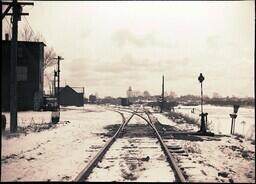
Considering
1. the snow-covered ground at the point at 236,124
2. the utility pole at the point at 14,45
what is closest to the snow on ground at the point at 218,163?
the snow-covered ground at the point at 236,124

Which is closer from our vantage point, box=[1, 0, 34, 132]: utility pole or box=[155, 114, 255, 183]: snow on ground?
box=[155, 114, 255, 183]: snow on ground

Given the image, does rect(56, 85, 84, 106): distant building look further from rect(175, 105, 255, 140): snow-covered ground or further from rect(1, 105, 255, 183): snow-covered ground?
rect(1, 105, 255, 183): snow-covered ground

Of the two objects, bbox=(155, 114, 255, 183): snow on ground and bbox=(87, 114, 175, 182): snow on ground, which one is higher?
bbox=(87, 114, 175, 182): snow on ground

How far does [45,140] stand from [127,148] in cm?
419

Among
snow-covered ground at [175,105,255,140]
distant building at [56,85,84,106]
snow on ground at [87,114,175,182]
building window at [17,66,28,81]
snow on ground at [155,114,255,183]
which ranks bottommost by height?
snow-covered ground at [175,105,255,140]

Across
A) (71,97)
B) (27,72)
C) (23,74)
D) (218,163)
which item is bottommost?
(218,163)

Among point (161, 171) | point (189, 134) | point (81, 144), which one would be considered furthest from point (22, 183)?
point (189, 134)

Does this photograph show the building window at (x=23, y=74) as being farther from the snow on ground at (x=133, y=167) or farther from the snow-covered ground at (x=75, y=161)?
the snow on ground at (x=133, y=167)

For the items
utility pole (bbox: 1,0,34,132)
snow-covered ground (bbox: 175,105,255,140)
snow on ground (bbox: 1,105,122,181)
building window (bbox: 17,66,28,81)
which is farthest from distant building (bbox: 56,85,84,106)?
snow on ground (bbox: 1,105,122,181)

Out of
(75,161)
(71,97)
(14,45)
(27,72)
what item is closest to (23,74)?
(27,72)

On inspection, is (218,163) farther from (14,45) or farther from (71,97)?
(71,97)

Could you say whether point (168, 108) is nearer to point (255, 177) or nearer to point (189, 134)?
point (189, 134)

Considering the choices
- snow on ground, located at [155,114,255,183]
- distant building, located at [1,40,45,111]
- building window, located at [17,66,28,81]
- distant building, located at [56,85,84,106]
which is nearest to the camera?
snow on ground, located at [155,114,255,183]

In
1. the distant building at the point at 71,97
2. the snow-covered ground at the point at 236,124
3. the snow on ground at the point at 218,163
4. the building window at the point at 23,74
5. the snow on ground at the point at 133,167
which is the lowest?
the snow-covered ground at the point at 236,124
